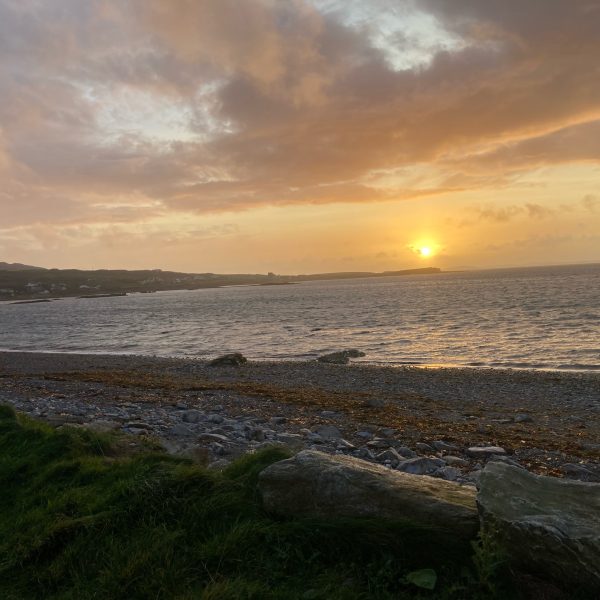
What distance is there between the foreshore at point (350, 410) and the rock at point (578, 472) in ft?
0.08

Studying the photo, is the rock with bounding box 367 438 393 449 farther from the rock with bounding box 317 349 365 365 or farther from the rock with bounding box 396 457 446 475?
the rock with bounding box 317 349 365 365

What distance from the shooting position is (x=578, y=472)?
32.3 ft

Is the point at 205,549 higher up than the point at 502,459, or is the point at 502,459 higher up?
the point at 205,549

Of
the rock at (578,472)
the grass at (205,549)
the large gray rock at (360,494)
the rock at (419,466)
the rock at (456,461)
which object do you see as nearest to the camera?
the grass at (205,549)

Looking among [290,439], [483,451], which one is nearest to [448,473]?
[483,451]

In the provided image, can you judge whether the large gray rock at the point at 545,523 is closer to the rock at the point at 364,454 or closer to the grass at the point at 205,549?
the grass at the point at 205,549

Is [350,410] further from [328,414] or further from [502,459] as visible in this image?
[502,459]

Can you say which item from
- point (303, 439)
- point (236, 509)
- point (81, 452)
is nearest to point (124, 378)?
point (303, 439)

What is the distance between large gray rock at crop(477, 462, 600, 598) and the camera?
4.16 m

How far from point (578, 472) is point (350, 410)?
7350 mm

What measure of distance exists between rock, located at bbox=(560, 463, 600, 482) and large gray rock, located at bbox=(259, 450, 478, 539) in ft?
18.0

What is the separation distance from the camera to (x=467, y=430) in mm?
13727

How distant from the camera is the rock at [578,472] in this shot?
9586mm

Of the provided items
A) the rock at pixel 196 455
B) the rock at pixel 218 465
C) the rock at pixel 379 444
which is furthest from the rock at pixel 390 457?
the rock at pixel 196 455
